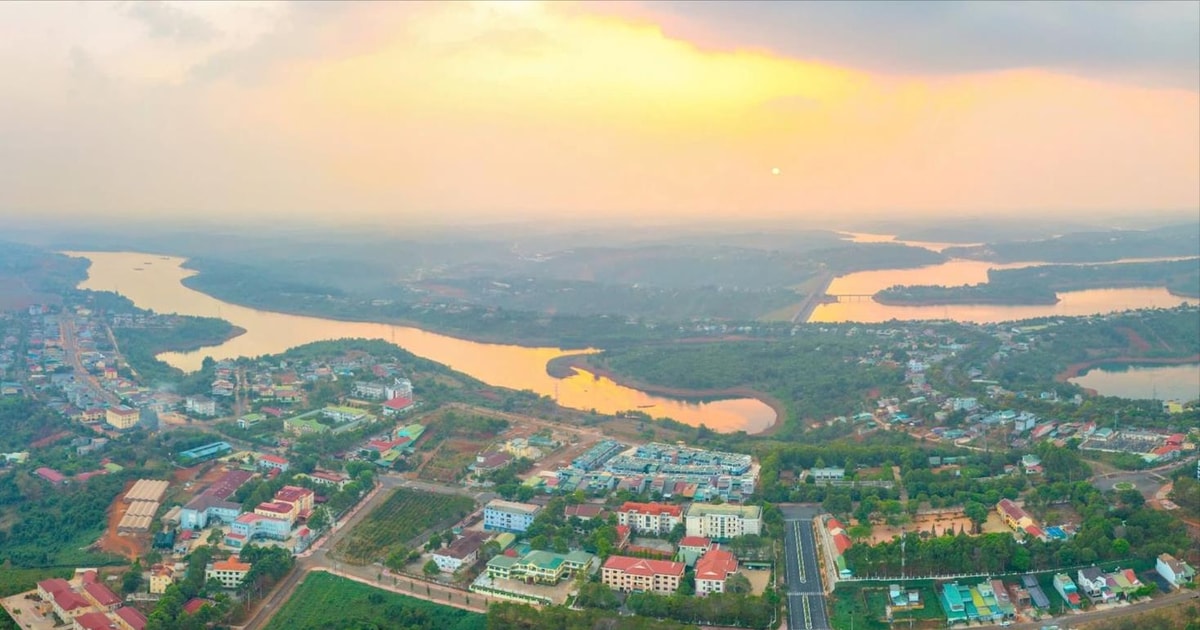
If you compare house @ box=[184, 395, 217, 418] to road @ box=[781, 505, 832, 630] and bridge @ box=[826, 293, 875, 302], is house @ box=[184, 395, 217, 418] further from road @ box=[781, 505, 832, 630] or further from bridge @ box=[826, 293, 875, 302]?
bridge @ box=[826, 293, 875, 302]

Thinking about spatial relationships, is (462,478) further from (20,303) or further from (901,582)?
(20,303)

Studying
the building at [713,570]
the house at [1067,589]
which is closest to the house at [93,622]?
the building at [713,570]

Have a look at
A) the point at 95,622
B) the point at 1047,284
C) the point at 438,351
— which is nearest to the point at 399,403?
the point at 95,622

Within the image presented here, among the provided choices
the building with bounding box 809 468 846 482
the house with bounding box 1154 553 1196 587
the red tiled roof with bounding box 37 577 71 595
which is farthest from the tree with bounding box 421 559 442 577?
the house with bounding box 1154 553 1196 587

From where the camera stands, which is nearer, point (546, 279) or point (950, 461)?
point (950, 461)

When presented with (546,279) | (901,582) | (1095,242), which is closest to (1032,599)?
(901,582)

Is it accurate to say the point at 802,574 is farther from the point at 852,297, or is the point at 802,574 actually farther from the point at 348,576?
the point at 852,297
